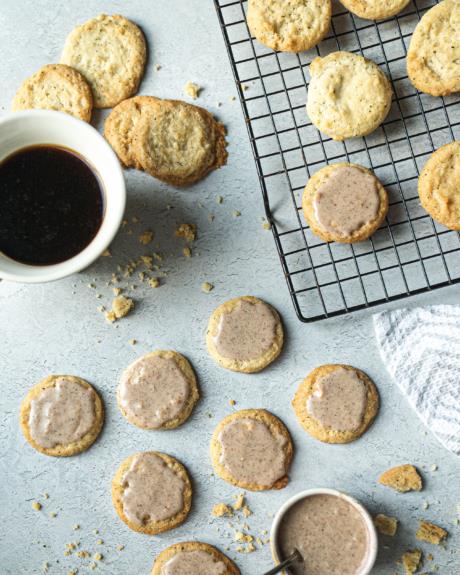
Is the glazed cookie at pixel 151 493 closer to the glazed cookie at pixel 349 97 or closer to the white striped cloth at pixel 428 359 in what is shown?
the white striped cloth at pixel 428 359

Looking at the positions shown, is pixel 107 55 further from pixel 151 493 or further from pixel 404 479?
pixel 404 479

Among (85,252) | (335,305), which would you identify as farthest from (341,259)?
(85,252)

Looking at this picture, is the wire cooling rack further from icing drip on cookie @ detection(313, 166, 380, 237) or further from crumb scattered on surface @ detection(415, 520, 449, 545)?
crumb scattered on surface @ detection(415, 520, 449, 545)

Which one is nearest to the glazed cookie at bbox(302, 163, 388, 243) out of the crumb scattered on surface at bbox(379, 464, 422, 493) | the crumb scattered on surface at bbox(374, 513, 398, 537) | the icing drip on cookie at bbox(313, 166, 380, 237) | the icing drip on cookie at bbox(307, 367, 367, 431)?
the icing drip on cookie at bbox(313, 166, 380, 237)

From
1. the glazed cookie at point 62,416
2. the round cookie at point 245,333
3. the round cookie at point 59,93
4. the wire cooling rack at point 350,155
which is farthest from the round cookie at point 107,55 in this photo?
the glazed cookie at point 62,416

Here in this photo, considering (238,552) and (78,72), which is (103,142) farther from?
(238,552)

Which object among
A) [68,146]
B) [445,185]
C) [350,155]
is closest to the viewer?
[68,146]

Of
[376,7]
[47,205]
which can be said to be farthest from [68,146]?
[376,7]

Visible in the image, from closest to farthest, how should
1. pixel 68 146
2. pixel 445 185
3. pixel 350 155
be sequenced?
pixel 68 146 < pixel 445 185 < pixel 350 155
